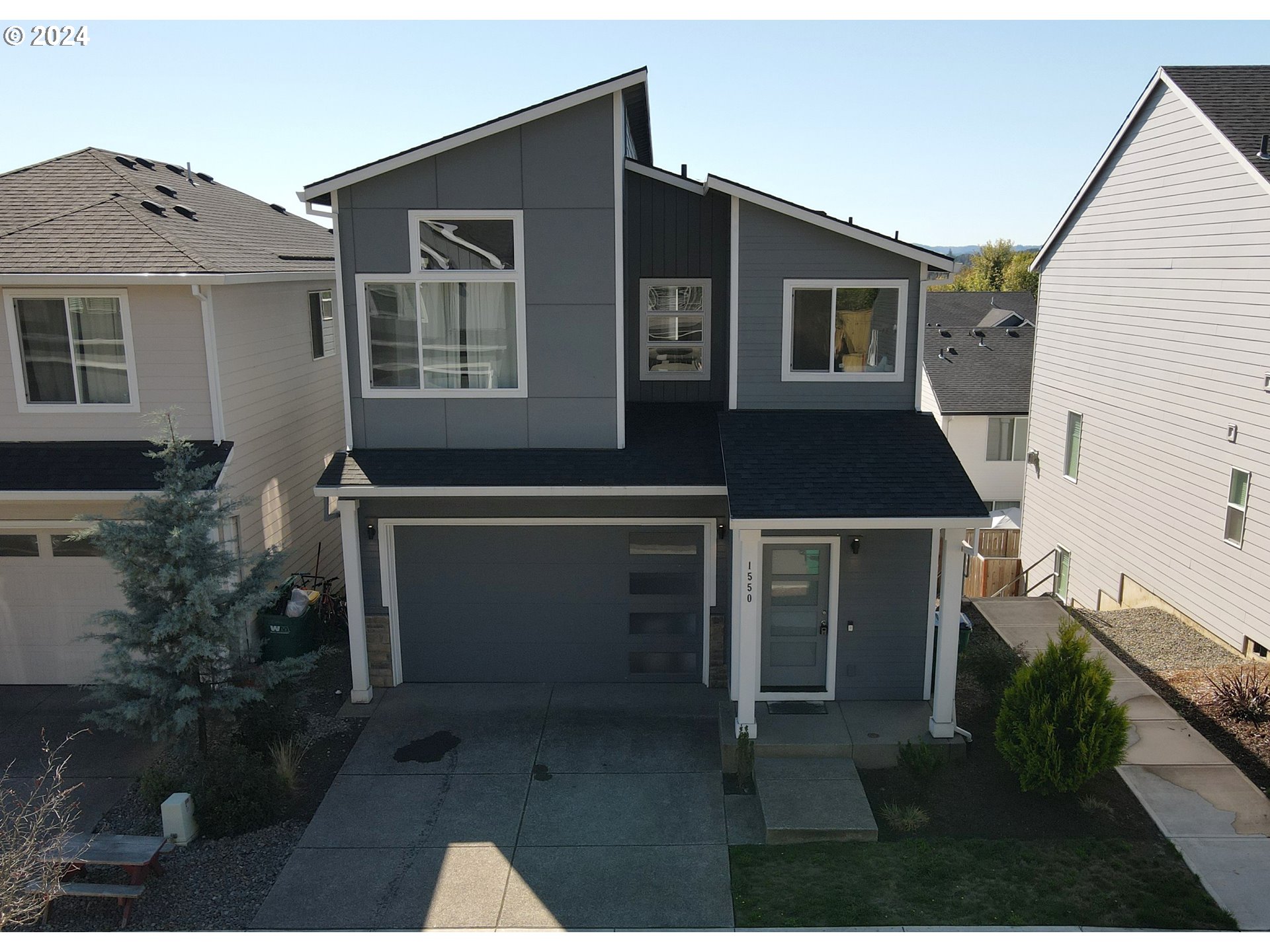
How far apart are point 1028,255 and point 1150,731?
48.7 m

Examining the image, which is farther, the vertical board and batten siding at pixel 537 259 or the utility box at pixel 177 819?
the vertical board and batten siding at pixel 537 259

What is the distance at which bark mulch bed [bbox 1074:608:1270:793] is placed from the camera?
9.65 m

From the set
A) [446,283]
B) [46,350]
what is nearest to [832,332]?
[446,283]

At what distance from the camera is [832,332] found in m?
10.9

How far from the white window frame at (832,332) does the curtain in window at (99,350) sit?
771 cm

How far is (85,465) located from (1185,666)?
1381 centimetres

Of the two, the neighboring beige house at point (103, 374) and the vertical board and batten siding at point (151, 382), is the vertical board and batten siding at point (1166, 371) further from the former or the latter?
the vertical board and batten siding at point (151, 382)

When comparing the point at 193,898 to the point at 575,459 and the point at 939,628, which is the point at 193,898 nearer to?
the point at 575,459

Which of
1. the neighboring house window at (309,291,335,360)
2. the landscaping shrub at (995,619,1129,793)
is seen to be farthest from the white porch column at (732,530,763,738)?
the neighboring house window at (309,291,335,360)

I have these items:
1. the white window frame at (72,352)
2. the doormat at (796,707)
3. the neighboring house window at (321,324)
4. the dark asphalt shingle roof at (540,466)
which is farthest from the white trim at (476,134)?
the doormat at (796,707)

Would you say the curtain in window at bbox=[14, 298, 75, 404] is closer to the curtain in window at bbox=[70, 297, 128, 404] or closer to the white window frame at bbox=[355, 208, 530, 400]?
the curtain in window at bbox=[70, 297, 128, 404]

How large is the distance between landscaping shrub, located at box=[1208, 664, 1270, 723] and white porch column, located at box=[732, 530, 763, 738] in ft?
17.7

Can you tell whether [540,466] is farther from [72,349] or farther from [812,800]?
[72,349]

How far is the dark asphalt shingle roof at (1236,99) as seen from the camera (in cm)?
1263
